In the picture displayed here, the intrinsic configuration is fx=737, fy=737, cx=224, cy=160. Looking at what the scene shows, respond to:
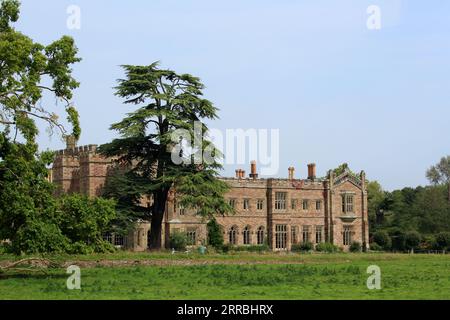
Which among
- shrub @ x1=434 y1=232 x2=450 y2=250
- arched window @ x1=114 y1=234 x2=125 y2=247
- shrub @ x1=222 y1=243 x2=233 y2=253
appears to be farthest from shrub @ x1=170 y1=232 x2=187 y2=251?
shrub @ x1=434 y1=232 x2=450 y2=250

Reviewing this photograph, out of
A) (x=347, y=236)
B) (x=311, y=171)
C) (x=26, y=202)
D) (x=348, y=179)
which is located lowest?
(x=347, y=236)

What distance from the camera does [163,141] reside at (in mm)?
38406

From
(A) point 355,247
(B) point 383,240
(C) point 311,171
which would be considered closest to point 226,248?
(A) point 355,247

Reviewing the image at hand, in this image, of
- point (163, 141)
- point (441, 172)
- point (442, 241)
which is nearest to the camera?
point (163, 141)

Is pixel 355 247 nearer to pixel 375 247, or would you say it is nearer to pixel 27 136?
pixel 375 247

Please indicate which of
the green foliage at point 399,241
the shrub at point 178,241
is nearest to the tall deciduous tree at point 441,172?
the green foliage at point 399,241

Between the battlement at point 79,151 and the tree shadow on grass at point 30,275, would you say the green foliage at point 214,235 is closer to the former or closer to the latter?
the battlement at point 79,151

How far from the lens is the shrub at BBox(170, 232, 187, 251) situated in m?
47.4

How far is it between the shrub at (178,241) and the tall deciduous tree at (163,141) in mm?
7675

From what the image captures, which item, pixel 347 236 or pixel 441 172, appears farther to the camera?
pixel 441 172

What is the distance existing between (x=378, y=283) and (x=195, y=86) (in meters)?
20.6

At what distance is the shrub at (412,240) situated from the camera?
197 feet

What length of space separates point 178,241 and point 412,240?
22.2 m

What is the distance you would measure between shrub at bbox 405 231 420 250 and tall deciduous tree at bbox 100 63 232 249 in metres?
26.1
